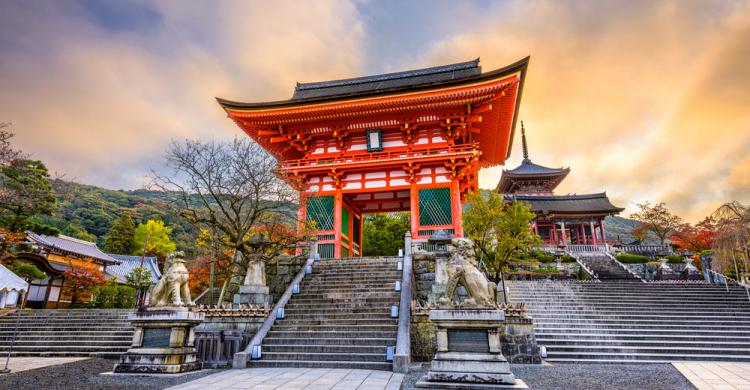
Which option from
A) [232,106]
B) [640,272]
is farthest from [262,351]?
[640,272]

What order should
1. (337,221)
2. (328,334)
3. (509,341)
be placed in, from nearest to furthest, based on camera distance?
1. (509,341)
2. (328,334)
3. (337,221)

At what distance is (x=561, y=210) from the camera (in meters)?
33.9

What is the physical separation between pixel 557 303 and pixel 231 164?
44.1 feet

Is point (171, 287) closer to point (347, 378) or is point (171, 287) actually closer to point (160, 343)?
point (160, 343)

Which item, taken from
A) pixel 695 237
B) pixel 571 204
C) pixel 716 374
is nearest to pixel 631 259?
pixel 695 237

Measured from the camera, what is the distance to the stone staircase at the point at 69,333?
10625 millimetres

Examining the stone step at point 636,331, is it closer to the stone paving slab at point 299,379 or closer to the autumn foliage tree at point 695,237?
the stone paving slab at point 299,379

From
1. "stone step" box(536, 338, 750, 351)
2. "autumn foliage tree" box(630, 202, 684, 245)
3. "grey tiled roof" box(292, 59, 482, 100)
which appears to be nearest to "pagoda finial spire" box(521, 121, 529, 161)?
"autumn foliage tree" box(630, 202, 684, 245)

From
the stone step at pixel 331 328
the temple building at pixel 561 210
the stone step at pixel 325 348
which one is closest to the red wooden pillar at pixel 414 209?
the stone step at pixel 331 328

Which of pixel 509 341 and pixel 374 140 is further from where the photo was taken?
pixel 374 140

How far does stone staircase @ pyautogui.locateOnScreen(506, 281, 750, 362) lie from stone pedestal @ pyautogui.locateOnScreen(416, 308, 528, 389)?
197 inches

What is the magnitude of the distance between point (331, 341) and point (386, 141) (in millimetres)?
11136

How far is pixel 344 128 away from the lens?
17.8 meters

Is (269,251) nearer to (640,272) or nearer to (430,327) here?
(430,327)
